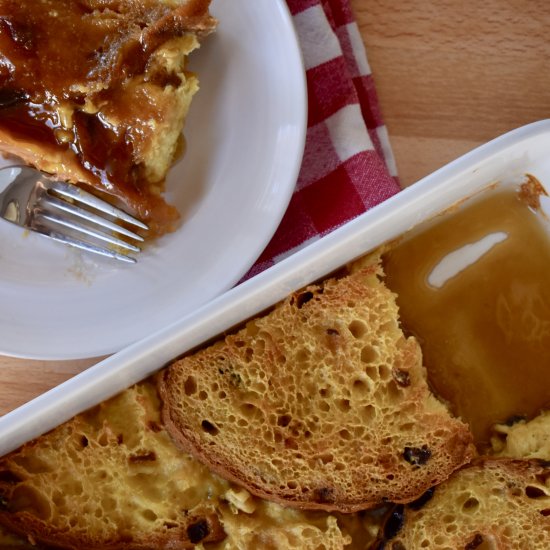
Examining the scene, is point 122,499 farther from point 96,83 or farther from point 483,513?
point 96,83

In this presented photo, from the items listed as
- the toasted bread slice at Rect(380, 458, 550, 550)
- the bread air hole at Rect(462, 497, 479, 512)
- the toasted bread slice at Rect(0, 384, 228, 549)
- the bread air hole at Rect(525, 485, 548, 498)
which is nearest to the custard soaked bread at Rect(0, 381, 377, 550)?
the toasted bread slice at Rect(0, 384, 228, 549)

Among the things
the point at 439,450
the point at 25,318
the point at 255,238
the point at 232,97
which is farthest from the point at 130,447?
the point at 232,97

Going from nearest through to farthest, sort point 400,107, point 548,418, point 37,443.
Result: point 37,443
point 548,418
point 400,107

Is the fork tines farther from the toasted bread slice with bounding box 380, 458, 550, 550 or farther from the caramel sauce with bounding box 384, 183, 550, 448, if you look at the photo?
the toasted bread slice with bounding box 380, 458, 550, 550

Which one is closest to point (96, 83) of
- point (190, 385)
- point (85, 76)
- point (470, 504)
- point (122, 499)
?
point (85, 76)

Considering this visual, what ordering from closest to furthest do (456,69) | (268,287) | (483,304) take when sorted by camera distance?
(268,287) → (483,304) → (456,69)

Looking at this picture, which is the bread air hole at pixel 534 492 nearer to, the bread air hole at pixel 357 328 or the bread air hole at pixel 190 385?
the bread air hole at pixel 357 328

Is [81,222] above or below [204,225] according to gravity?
above

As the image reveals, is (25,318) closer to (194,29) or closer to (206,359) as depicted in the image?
(206,359)
